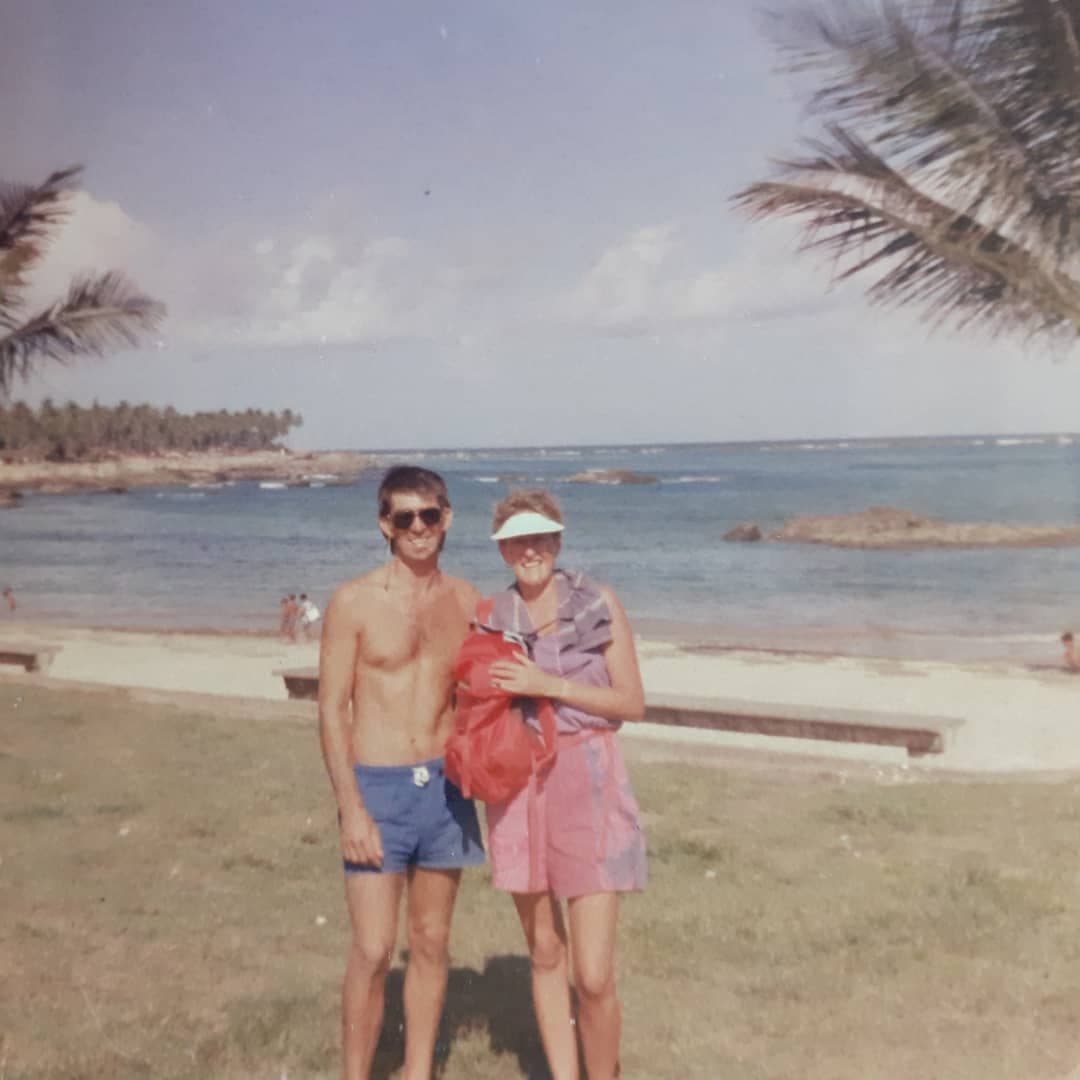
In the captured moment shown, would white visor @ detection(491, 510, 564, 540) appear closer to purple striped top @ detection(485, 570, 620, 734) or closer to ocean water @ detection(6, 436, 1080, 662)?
purple striped top @ detection(485, 570, 620, 734)

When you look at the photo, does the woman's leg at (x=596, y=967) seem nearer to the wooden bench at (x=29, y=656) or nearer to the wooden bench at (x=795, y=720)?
the wooden bench at (x=795, y=720)

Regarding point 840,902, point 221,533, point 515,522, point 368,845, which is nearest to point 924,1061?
point 840,902

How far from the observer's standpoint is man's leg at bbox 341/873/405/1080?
2354mm

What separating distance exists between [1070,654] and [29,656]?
337cm

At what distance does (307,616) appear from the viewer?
3621 mm

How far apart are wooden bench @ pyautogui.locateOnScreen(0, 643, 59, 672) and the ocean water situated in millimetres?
185

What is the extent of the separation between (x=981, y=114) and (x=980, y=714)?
5.57 feet

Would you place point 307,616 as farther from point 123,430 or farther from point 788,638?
point 788,638

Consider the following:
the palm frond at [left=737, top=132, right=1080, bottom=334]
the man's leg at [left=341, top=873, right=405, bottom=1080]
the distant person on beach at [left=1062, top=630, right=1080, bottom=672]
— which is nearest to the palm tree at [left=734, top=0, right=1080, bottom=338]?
the palm frond at [left=737, top=132, right=1080, bottom=334]

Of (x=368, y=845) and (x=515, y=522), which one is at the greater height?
(x=515, y=522)

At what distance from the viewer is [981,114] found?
3.05 metres

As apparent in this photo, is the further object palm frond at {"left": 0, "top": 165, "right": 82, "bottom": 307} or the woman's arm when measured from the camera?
palm frond at {"left": 0, "top": 165, "right": 82, "bottom": 307}

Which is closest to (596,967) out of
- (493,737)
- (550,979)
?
(550,979)

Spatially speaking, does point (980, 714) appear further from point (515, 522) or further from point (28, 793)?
point (28, 793)
